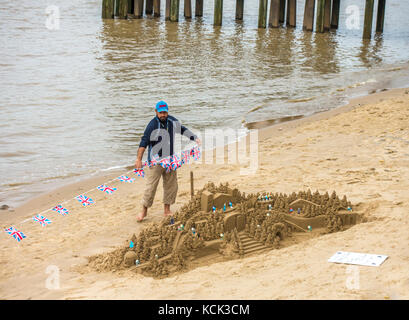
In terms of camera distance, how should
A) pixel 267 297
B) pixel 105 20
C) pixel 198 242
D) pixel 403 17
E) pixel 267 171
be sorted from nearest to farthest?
1. pixel 267 297
2. pixel 198 242
3. pixel 267 171
4. pixel 105 20
5. pixel 403 17

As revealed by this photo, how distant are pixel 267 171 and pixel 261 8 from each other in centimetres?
1877

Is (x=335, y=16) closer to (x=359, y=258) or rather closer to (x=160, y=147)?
(x=160, y=147)

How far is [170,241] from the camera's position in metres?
→ 6.00

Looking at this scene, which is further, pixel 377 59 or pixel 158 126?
pixel 377 59

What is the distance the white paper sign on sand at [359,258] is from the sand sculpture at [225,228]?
950mm

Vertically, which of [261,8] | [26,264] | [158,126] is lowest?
[26,264]

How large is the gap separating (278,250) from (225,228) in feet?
2.29

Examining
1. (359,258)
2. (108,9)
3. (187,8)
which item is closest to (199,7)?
(187,8)

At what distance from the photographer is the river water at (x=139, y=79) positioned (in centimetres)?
1166

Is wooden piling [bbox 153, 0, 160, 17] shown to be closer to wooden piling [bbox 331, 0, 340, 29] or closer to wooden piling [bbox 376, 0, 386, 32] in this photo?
wooden piling [bbox 331, 0, 340, 29]

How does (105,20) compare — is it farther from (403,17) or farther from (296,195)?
(296,195)

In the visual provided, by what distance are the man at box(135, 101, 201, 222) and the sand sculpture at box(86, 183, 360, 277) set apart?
58 centimetres

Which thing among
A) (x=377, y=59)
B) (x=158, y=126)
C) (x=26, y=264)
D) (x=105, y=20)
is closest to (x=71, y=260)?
(x=26, y=264)

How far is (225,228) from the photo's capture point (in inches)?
248
